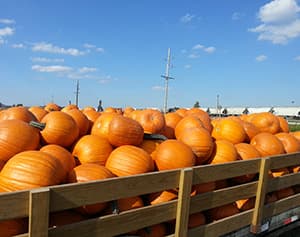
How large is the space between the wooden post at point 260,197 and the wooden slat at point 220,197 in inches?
2.4

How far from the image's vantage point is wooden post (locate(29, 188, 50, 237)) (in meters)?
1.55

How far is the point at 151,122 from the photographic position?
3477 mm

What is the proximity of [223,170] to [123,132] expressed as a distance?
1.00 metres

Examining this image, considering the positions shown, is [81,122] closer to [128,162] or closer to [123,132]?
[123,132]

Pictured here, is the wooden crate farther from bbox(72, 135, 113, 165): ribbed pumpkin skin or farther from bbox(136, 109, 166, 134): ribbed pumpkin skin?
bbox(136, 109, 166, 134): ribbed pumpkin skin

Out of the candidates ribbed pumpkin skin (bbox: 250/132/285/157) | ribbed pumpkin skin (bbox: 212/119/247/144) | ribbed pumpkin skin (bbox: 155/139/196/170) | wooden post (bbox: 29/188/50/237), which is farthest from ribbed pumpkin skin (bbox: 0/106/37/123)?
ribbed pumpkin skin (bbox: 250/132/285/157)

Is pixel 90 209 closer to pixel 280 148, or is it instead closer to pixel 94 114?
pixel 94 114

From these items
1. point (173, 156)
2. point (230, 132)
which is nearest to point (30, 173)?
point (173, 156)

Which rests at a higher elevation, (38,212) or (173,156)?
(173,156)

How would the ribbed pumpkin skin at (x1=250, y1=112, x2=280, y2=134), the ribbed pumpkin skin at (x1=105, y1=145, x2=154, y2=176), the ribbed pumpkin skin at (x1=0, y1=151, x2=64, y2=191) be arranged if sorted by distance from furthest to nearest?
the ribbed pumpkin skin at (x1=250, y1=112, x2=280, y2=134) < the ribbed pumpkin skin at (x1=105, y1=145, x2=154, y2=176) < the ribbed pumpkin skin at (x1=0, y1=151, x2=64, y2=191)

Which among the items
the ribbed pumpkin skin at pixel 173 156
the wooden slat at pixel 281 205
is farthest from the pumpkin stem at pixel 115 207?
the wooden slat at pixel 281 205

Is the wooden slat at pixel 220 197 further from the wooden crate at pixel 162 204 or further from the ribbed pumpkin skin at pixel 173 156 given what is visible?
the ribbed pumpkin skin at pixel 173 156

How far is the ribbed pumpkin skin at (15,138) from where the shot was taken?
2422mm

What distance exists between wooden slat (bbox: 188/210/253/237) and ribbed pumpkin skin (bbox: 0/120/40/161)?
1558mm
